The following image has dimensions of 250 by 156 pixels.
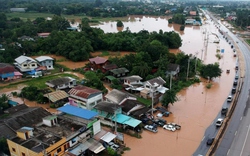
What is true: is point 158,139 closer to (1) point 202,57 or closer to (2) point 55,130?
(2) point 55,130

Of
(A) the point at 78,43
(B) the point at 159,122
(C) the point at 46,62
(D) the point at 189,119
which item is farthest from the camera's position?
(A) the point at 78,43

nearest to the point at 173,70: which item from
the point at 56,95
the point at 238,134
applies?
the point at 238,134

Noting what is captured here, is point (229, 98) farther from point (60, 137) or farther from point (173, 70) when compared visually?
point (60, 137)

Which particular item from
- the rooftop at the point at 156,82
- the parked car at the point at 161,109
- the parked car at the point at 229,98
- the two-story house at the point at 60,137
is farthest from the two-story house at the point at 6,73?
the parked car at the point at 229,98

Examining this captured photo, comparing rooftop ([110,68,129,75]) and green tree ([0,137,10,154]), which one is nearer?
green tree ([0,137,10,154])

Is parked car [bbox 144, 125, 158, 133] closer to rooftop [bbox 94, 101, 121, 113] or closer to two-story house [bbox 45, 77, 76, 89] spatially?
rooftop [bbox 94, 101, 121, 113]

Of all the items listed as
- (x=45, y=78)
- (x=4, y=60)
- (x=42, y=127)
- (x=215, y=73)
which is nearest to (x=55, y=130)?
(x=42, y=127)

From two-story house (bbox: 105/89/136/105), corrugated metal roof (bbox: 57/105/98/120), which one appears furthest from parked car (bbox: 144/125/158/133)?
corrugated metal roof (bbox: 57/105/98/120)

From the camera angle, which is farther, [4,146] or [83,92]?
[83,92]

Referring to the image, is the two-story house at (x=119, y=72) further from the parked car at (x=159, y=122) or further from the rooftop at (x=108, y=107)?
the parked car at (x=159, y=122)
